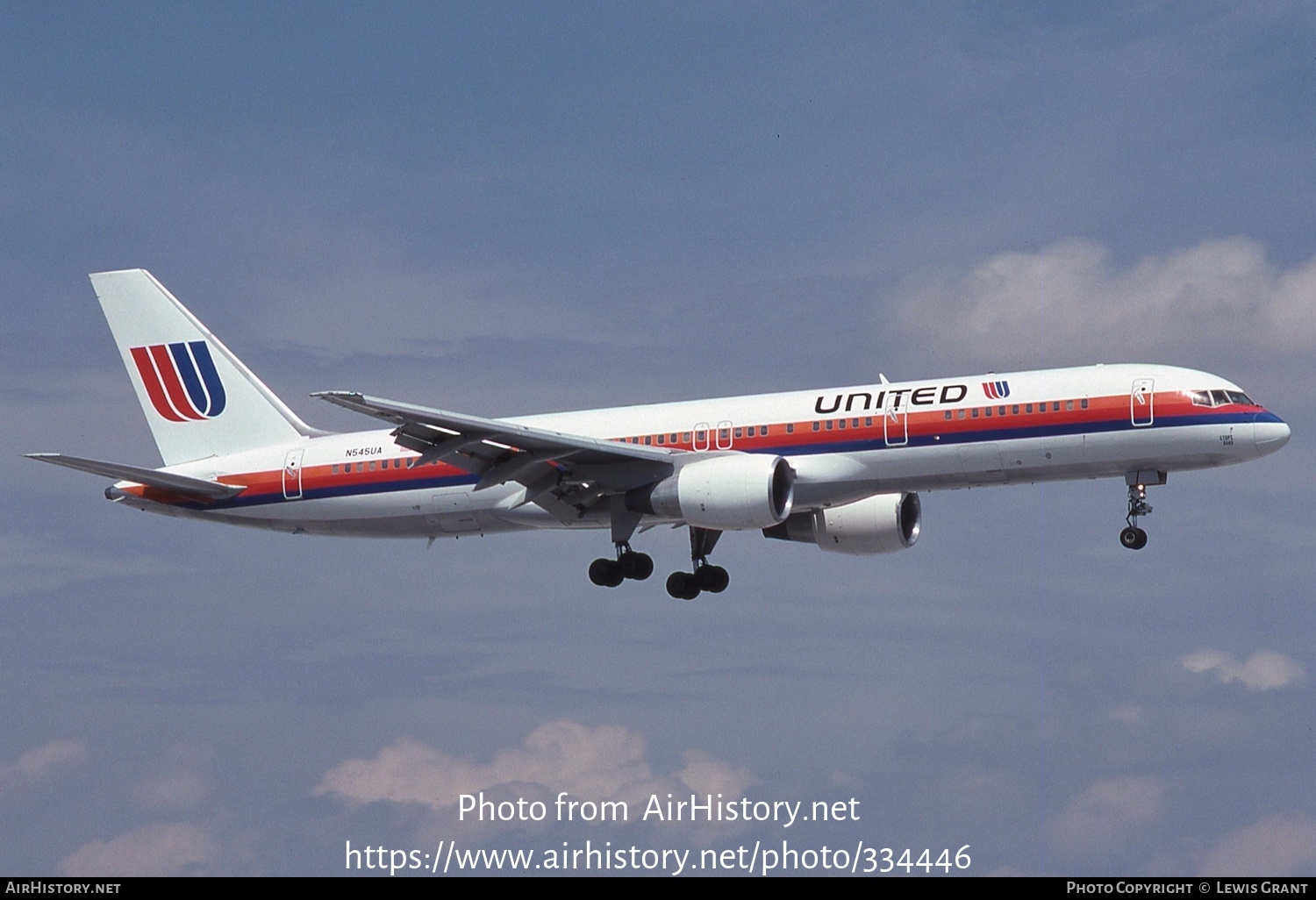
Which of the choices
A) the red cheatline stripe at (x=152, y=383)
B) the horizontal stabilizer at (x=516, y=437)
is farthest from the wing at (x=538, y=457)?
the red cheatline stripe at (x=152, y=383)

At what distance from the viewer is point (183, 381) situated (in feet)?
171

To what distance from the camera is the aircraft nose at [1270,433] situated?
131 ft

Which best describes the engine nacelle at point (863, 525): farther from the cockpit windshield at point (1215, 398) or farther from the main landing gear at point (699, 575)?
the cockpit windshield at point (1215, 398)

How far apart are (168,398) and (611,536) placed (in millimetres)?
16098

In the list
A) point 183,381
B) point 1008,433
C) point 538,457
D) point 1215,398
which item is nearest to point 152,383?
point 183,381

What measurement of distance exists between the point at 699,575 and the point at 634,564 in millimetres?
3017

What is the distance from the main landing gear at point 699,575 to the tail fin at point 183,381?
38.5ft

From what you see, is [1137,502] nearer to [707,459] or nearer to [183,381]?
[707,459]

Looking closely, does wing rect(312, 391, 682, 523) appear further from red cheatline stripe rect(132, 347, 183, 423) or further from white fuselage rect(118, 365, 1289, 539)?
red cheatline stripe rect(132, 347, 183, 423)

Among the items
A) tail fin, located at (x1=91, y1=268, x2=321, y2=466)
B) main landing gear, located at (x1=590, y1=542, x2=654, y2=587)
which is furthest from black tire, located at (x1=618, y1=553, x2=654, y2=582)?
tail fin, located at (x1=91, y1=268, x2=321, y2=466)

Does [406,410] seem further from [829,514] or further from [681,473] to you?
[829,514]

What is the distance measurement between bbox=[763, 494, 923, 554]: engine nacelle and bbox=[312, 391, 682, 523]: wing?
5976 mm

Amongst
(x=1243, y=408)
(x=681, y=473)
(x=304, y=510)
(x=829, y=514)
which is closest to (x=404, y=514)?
(x=304, y=510)

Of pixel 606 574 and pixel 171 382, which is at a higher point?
pixel 171 382
